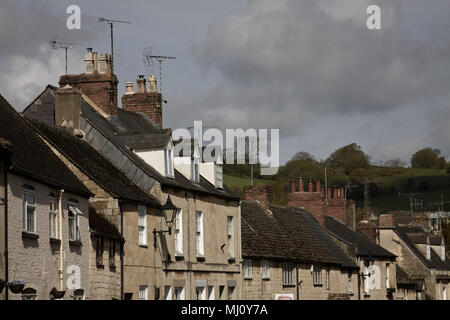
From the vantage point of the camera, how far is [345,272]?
5962 cm

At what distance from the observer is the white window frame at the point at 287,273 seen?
50684mm

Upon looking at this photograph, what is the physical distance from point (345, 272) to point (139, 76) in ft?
61.2

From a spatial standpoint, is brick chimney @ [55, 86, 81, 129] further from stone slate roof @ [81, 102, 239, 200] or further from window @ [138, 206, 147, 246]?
window @ [138, 206, 147, 246]

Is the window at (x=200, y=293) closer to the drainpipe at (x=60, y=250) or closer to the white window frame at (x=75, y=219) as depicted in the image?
the white window frame at (x=75, y=219)

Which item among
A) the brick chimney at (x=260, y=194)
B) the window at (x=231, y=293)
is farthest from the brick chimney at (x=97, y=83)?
the brick chimney at (x=260, y=194)

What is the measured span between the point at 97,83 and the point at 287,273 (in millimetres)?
15035

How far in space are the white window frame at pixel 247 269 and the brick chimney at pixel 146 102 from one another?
Result: 8625mm

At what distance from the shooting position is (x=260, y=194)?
55125 millimetres

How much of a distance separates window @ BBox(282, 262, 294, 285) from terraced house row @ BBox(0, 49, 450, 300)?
104 millimetres

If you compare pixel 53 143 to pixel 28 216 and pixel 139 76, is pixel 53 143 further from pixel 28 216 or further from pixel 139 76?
pixel 139 76

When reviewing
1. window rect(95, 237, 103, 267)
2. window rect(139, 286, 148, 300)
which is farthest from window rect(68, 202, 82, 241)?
window rect(139, 286, 148, 300)

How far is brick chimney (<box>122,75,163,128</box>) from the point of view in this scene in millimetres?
50219

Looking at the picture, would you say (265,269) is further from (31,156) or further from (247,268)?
(31,156)

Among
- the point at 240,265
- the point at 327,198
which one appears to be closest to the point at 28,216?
the point at 240,265
